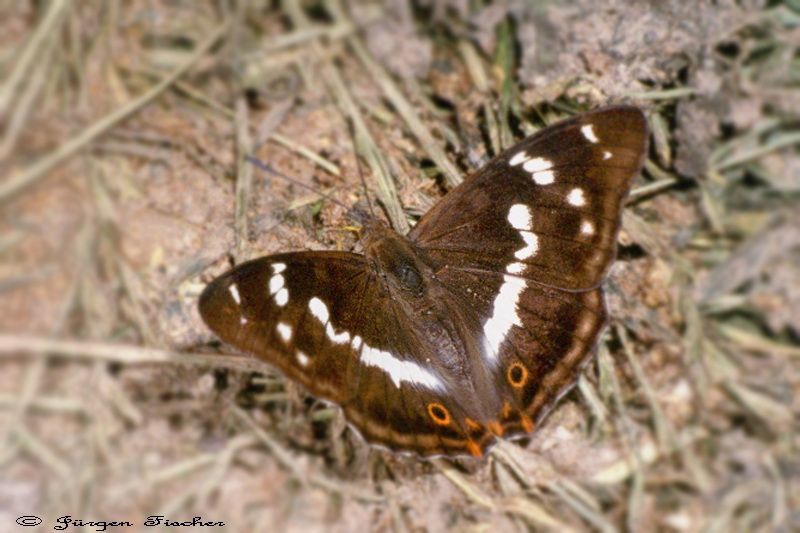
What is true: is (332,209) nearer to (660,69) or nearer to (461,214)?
(461,214)

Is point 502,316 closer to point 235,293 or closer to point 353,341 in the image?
point 353,341

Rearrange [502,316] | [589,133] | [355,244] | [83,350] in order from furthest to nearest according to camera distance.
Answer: [83,350]
[355,244]
[502,316]
[589,133]

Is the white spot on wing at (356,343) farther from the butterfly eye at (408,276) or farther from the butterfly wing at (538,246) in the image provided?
the butterfly wing at (538,246)

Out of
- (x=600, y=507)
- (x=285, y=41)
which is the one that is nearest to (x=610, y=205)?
(x=600, y=507)

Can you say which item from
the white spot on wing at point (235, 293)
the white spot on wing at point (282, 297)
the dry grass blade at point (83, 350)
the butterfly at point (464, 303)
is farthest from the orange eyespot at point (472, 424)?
the dry grass blade at point (83, 350)

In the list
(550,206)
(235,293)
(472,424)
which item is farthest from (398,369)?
(550,206)

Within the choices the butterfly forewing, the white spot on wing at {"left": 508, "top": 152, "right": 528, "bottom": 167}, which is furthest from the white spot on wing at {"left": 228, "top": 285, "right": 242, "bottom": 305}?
the white spot on wing at {"left": 508, "top": 152, "right": 528, "bottom": 167}
